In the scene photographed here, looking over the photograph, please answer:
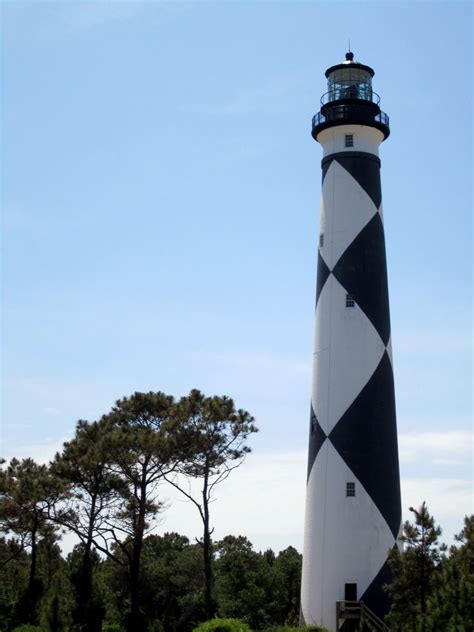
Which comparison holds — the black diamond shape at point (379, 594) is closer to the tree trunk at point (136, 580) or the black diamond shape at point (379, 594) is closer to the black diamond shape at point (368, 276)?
the black diamond shape at point (368, 276)

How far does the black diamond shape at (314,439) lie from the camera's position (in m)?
24.2

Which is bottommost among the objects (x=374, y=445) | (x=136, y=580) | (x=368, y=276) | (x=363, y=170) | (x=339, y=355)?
(x=136, y=580)

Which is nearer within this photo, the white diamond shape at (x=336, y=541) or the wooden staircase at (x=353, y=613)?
the wooden staircase at (x=353, y=613)

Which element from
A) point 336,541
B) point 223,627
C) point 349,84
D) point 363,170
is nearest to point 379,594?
point 336,541

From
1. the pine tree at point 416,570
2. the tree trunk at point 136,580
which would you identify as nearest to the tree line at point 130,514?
the tree trunk at point 136,580

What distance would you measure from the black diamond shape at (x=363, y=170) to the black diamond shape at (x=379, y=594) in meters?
10.9

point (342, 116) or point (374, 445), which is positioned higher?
point (342, 116)

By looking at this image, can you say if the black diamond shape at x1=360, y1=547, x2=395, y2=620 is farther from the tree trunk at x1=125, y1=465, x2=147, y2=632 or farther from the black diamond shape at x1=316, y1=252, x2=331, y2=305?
the tree trunk at x1=125, y1=465, x2=147, y2=632

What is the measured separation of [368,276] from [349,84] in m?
6.54

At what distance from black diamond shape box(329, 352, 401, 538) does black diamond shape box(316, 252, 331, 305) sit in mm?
3147

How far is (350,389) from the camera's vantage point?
2403 cm

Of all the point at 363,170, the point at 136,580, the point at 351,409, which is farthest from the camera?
the point at 136,580

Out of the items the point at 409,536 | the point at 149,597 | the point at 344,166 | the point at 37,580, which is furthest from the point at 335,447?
the point at 149,597

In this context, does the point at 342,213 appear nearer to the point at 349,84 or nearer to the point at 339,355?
the point at 339,355
